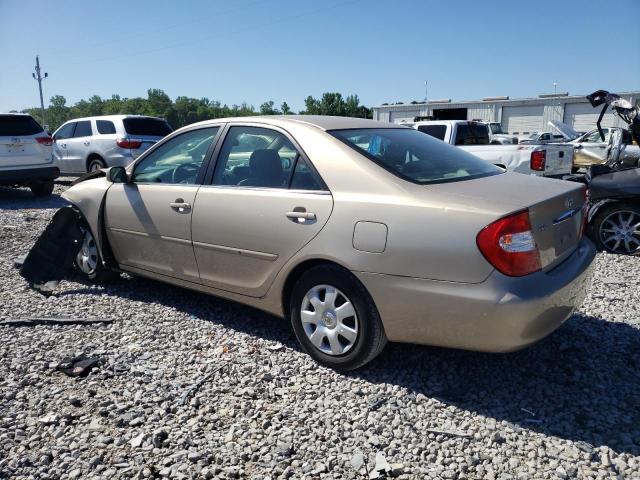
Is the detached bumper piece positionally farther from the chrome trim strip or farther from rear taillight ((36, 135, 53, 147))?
rear taillight ((36, 135, 53, 147))

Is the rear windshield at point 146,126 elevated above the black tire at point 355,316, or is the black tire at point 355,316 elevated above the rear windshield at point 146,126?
the rear windshield at point 146,126

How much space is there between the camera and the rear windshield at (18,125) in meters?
10.3

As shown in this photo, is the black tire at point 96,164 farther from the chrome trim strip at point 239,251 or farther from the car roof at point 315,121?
the chrome trim strip at point 239,251

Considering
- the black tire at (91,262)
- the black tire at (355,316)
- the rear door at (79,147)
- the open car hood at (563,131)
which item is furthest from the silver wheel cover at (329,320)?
the rear door at (79,147)

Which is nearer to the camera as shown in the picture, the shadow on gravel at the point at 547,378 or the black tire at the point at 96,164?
the shadow on gravel at the point at 547,378

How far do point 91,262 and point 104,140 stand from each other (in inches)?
337

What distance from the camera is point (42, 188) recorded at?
37.9 feet

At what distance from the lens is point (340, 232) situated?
3.04 metres

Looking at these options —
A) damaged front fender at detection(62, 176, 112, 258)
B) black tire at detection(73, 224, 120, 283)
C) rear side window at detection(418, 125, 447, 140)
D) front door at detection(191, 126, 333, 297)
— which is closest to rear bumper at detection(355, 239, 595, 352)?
front door at detection(191, 126, 333, 297)

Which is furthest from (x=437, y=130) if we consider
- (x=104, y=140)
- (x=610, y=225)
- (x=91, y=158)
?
(x=91, y=158)

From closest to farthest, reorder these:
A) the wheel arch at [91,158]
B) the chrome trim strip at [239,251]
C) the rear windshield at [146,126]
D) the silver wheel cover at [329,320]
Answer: the silver wheel cover at [329,320], the chrome trim strip at [239,251], the rear windshield at [146,126], the wheel arch at [91,158]

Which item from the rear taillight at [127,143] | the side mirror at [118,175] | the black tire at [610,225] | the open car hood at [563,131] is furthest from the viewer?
the rear taillight at [127,143]

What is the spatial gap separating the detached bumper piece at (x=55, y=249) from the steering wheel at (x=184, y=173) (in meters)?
1.37

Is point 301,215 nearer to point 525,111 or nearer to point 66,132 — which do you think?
point 66,132
